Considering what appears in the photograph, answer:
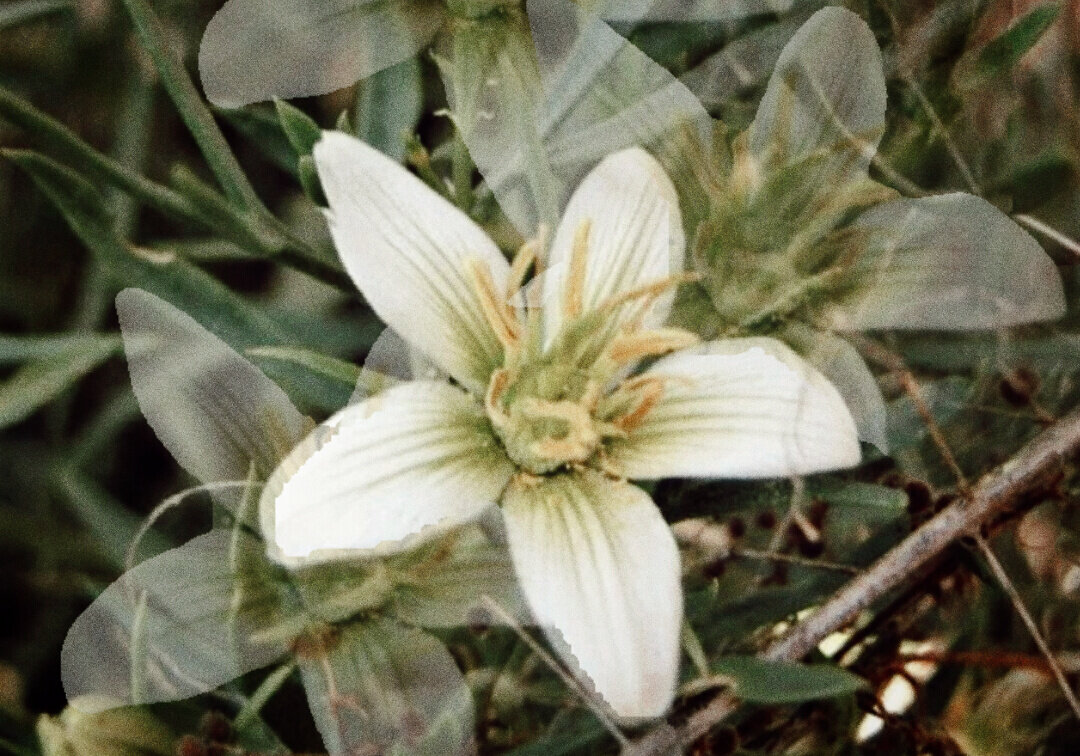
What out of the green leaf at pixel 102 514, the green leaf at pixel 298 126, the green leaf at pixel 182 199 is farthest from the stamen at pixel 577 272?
the green leaf at pixel 102 514

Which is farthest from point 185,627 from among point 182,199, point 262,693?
point 182,199

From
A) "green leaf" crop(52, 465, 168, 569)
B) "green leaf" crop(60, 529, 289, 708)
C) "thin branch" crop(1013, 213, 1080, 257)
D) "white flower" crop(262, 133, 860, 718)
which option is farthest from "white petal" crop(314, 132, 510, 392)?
"green leaf" crop(52, 465, 168, 569)

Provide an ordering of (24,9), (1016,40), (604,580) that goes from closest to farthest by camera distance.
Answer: (604,580) < (1016,40) < (24,9)

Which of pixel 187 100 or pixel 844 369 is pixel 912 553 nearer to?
pixel 844 369

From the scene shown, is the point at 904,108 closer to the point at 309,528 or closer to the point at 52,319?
the point at 309,528

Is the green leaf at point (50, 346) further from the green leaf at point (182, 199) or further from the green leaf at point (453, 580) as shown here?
the green leaf at point (453, 580)

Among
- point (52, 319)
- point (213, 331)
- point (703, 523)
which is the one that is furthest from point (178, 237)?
point (703, 523)

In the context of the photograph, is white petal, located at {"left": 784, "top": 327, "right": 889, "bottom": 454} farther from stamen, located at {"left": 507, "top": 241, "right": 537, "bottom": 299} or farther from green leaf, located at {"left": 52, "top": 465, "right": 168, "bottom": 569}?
green leaf, located at {"left": 52, "top": 465, "right": 168, "bottom": 569}
